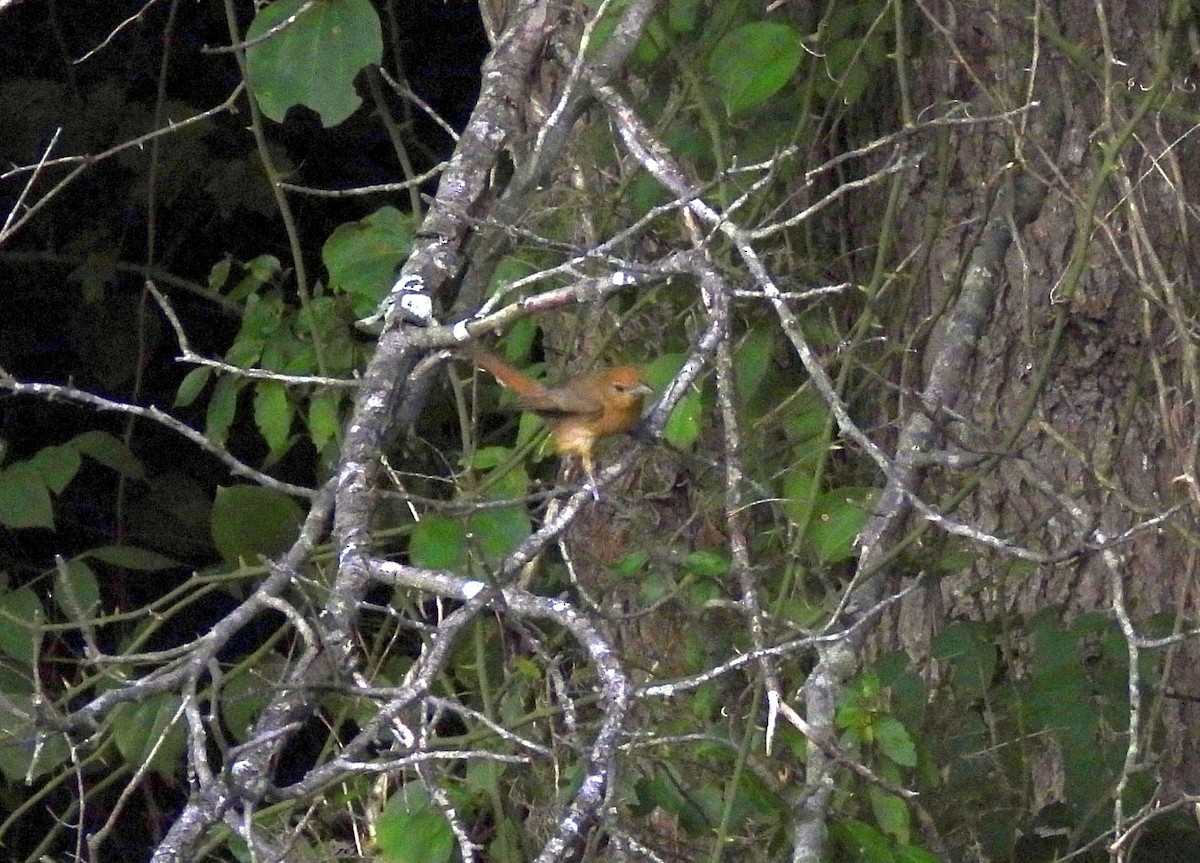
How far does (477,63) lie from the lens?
5270 mm

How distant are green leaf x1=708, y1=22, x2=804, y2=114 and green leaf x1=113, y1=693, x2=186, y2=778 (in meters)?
1.57

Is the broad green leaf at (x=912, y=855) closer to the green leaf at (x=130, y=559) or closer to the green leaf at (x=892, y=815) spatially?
the green leaf at (x=892, y=815)

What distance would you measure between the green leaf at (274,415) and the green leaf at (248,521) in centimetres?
14

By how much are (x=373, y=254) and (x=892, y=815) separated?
4.93 feet

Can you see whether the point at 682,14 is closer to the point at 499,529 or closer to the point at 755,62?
the point at 755,62

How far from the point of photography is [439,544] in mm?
2842

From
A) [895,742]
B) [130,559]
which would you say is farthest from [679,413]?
[130,559]

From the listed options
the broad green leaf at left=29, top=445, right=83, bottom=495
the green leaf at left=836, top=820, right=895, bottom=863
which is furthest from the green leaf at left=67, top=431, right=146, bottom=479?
the green leaf at left=836, top=820, right=895, bottom=863

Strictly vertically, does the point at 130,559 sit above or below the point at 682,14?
below

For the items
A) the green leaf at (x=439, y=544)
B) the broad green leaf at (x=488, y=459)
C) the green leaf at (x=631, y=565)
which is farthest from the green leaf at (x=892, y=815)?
the broad green leaf at (x=488, y=459)

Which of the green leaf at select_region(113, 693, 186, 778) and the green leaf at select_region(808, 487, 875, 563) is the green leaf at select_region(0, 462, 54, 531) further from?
the green leaf at select_region(808, 487, 875, 563)

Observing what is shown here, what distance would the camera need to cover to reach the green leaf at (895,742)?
263 centimetres

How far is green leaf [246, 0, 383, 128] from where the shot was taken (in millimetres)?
2912

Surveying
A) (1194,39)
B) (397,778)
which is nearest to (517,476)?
(397,778)
